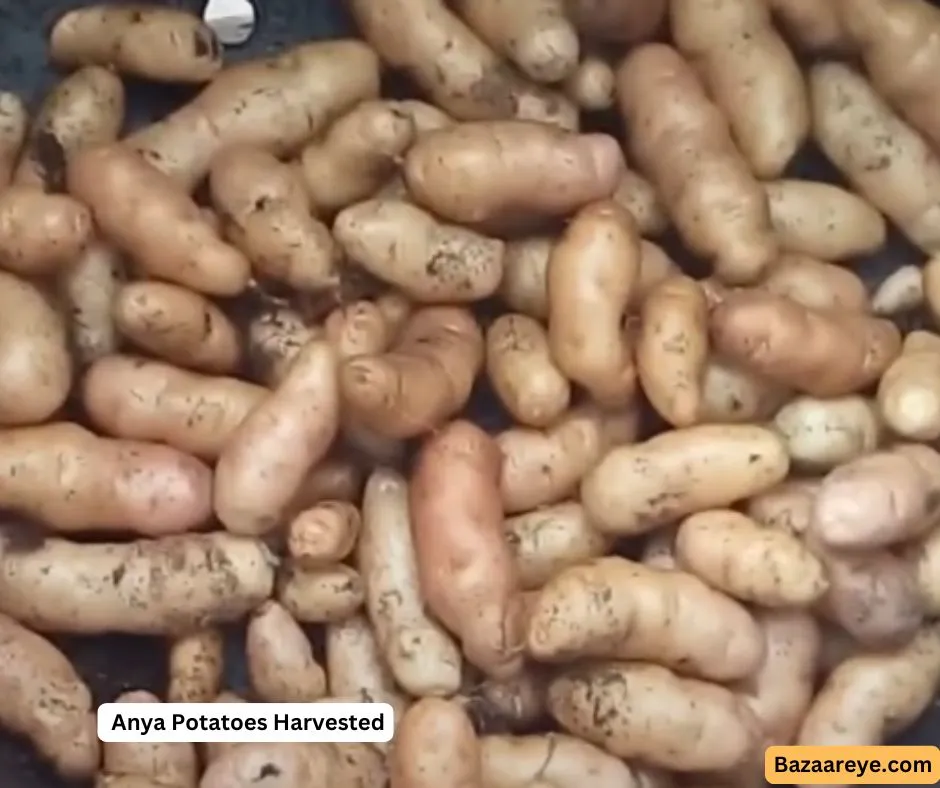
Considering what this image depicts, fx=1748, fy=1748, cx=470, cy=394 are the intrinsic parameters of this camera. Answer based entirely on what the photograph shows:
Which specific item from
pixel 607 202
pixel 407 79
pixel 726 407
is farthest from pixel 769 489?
pixel 407 79

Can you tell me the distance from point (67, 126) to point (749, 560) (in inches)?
14.5

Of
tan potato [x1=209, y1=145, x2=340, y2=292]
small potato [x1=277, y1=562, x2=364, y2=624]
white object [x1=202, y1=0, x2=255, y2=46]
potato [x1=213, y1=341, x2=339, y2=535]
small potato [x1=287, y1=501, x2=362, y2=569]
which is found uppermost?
white object [x1=202, y1=0, x2=255, y2=46]

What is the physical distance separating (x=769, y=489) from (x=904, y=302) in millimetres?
122

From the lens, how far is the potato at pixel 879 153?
83 cm

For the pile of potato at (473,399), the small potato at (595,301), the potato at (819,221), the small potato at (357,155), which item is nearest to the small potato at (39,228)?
the pile of potato at (473,399)

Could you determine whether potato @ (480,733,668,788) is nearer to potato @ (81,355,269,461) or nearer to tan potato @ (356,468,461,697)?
tan potato @ (356,468,461,697)

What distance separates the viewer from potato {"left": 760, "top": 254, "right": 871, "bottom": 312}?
80 centimetres

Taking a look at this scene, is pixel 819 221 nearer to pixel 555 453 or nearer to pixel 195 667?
pixel 555 453

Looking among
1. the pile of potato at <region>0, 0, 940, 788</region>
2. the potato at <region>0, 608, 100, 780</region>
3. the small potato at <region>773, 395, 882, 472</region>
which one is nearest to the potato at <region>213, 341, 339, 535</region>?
the pile of potato at <region>0, 0, 940, 788</region>

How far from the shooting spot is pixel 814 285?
802 mm

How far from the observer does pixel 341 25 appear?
0.87m

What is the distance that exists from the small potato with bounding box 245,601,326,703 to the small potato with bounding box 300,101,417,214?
0.19 m

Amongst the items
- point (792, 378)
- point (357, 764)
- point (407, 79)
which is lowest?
point (357, 764)

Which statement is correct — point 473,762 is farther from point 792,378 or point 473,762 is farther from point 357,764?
point 792,378
